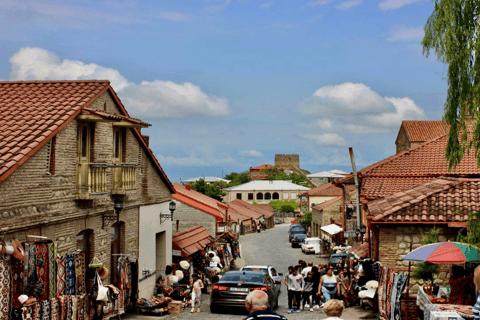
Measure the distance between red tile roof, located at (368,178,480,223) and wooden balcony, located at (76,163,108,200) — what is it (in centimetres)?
739

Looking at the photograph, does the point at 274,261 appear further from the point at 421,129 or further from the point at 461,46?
the point at 461,46

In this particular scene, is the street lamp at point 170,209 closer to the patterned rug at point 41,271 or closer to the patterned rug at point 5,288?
the patterned rug at point 41,271

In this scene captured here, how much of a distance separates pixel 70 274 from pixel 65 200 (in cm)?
184

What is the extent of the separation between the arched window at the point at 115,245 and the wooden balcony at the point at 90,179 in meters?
2.15

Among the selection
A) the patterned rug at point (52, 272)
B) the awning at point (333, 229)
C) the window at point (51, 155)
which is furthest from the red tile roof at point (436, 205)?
the awning at point (333, 229)

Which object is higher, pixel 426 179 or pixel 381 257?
pixel 426 179

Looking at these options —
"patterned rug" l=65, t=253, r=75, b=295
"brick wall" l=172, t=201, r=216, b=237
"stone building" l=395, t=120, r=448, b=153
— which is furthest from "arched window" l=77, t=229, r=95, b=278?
"stone building" l=395, t=120, r=448, b=153

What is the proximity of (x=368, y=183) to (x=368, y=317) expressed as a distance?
8.56m

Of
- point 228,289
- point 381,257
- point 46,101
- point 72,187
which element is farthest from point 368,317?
point 46,101

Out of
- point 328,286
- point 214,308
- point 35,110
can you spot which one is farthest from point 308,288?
point 35,110

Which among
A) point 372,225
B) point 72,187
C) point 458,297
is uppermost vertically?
point 72,187

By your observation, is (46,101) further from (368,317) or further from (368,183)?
(368,183)

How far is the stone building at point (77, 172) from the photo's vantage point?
12.1m

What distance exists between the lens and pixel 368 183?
23.6 m
